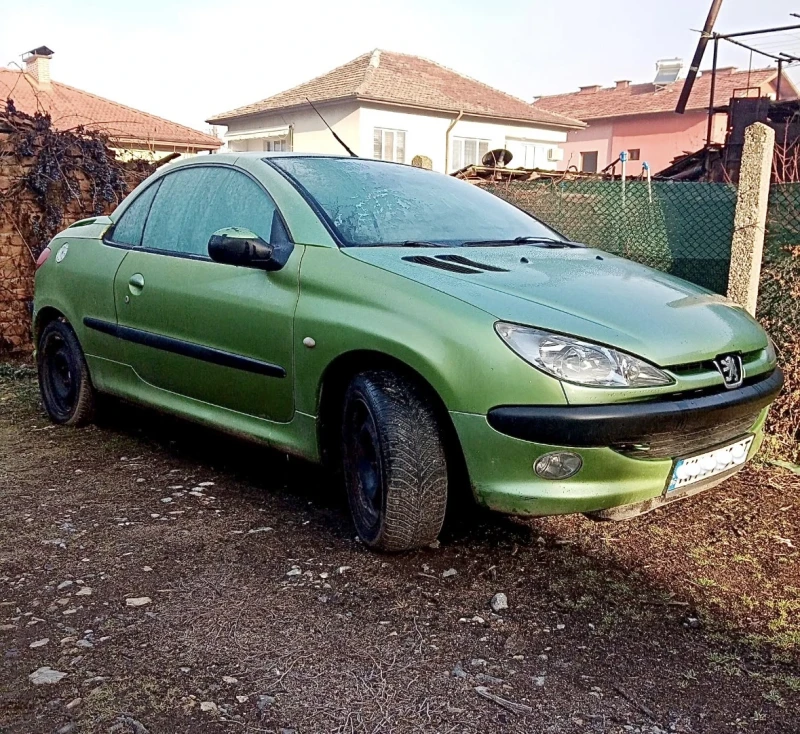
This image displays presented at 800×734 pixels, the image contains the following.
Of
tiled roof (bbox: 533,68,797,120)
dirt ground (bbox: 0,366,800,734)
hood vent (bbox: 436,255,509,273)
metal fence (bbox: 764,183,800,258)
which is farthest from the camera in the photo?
tiled roof (bbox: 533,68,797,120)

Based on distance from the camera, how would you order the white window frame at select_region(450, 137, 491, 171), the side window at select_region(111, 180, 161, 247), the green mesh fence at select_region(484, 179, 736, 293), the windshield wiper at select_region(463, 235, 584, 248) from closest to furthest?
1. the windshield wiper at select_region(463, 235, 584, 248)
2. the side window at select_region(111, 180, 161, 247)
3. the green mesh fence at select_region(484, 179, 736, 293)
4. the white window frame at select_region(450, 137, 491, 171)

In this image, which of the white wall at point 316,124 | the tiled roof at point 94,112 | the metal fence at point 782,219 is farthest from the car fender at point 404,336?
the tiled roof at point 94,112

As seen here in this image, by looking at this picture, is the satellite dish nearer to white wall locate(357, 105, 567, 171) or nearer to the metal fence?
the metal fence

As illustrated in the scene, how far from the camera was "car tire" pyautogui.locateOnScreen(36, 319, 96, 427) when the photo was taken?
499 centimetres

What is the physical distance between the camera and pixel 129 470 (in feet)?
14.7

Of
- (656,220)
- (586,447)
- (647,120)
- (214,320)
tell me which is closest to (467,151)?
(647,120)

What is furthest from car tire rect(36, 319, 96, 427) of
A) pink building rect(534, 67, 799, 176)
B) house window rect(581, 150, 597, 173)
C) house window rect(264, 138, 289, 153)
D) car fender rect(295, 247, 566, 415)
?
house window rect(581, 150, 597, 173)

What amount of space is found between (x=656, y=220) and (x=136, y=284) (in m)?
3.33

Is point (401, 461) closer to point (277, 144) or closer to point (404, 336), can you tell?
point (404, 336)

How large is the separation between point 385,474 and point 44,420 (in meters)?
3.33

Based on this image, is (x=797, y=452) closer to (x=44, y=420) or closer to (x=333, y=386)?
(x=333, y=386)

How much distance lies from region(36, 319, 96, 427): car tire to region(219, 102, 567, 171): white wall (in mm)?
19575

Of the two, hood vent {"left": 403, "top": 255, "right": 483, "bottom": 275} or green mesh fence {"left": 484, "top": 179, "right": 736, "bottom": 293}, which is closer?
hood vent {"left": 403, "top": 255, "right": 483, "bottom": 275}

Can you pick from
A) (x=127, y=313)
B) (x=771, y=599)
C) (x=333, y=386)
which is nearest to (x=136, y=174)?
(x=127, y=313)
